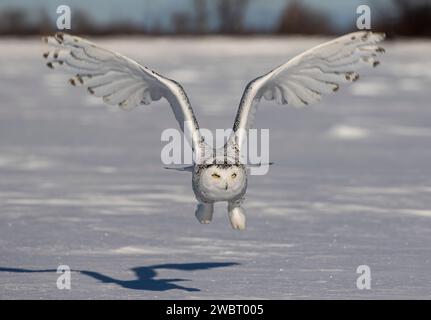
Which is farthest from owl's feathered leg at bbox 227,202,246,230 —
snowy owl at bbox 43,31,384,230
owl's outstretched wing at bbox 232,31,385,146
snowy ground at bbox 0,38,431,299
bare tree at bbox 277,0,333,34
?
bare tree at bbox 277,0,333,34

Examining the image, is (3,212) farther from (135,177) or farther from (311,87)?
(311,87)

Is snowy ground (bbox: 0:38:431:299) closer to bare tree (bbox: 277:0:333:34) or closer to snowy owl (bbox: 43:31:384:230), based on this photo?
snowy owl (bbox: 43:31:384:230)

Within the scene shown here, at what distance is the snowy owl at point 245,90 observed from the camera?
4027 millimetres

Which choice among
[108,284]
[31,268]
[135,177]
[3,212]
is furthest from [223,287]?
[135,177]

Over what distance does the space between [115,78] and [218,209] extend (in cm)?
315

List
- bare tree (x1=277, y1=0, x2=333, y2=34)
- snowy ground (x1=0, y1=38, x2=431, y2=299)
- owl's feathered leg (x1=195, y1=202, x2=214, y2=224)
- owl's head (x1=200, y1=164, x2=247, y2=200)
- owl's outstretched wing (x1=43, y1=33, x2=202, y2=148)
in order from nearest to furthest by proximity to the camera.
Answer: owl's head (x1=200, y1=164, x2=247, y2=200) < owl's feathered leg (x1=195, y1=202, x2=214, y2=224) < owl's outstretched wing (x1=43, y1=33, x2=202, y2=148) < snowy ground (x1=0, y1=38, x2=431, y2=299) < bare tree (x1=277, y1=0, x2=333, y2=34)

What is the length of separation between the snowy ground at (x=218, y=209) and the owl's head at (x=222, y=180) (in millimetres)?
1061

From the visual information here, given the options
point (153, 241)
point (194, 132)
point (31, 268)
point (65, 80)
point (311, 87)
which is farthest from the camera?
point (65, 80)

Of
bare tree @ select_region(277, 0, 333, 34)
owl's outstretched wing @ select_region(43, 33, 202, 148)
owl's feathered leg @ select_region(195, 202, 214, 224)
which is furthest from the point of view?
bare tree @ select_region(277, 0, 333, 34)

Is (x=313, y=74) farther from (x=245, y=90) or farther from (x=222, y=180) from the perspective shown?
(x=222, y=180)

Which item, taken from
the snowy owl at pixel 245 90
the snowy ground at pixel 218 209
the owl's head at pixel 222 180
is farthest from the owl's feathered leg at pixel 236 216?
the snowy ground at pixel 218 209

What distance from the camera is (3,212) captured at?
741 centimetres

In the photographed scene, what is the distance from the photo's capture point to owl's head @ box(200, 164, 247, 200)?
384 cm

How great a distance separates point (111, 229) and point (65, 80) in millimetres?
16886
